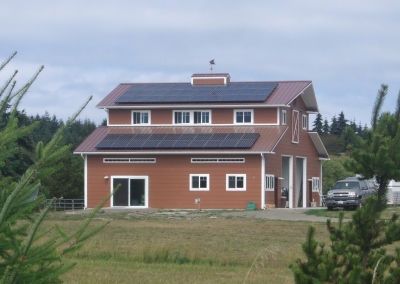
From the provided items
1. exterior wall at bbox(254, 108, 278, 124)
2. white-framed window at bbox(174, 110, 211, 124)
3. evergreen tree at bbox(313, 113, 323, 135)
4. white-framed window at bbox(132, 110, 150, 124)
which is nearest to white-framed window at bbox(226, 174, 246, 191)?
exterior wall at bbox(254, 108, 278, 124)

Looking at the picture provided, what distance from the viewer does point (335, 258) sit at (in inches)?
332

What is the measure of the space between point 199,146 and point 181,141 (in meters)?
1.54

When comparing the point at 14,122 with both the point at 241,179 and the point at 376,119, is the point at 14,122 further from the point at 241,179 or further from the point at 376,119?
the point at 241,179

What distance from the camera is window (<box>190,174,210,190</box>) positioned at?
48719mm

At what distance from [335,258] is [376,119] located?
166 cm

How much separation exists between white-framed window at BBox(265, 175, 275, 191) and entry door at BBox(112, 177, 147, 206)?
7603 mm

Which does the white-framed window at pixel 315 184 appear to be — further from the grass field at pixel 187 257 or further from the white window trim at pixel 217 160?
the grass field at pixel 187 257

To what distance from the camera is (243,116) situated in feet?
164

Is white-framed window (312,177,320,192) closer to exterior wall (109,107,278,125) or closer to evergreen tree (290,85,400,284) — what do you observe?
exterior wall (109,107,278,125)

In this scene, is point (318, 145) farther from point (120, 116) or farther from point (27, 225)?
point (27, 225)

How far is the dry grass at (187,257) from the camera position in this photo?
14.9 metres

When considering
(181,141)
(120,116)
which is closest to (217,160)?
(181,141)

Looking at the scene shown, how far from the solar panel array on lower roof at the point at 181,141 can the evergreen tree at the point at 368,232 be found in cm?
3827

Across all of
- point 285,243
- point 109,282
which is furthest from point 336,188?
point 109,282
